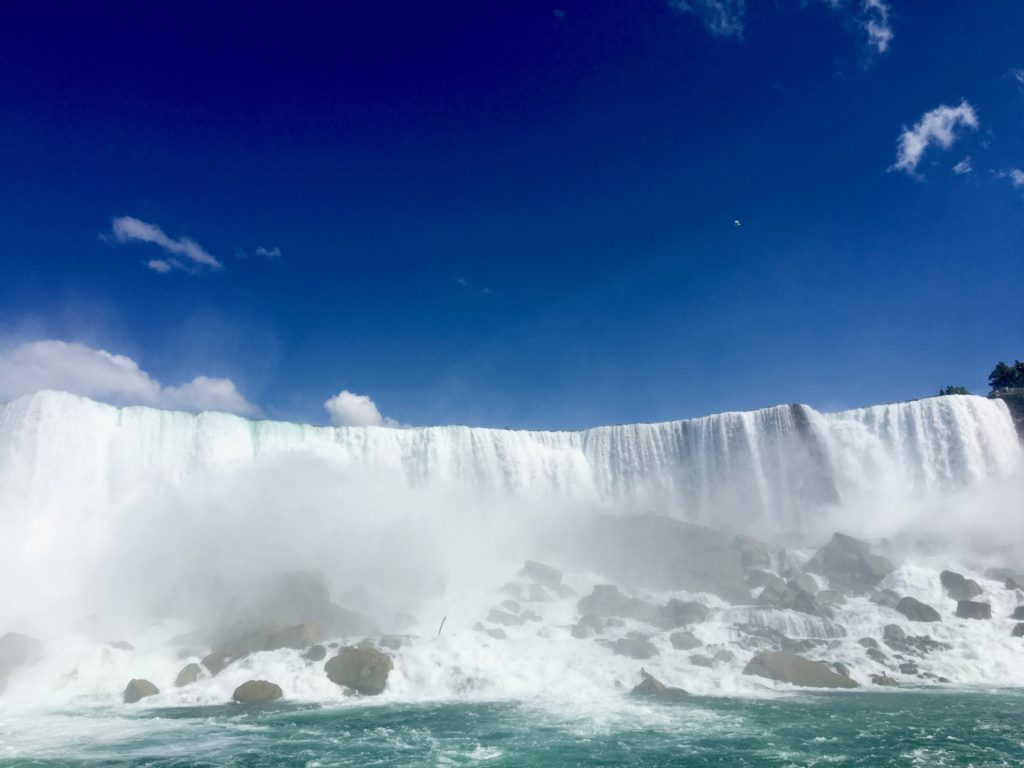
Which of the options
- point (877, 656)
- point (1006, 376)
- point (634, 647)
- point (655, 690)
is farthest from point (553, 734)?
point (1006, 376)

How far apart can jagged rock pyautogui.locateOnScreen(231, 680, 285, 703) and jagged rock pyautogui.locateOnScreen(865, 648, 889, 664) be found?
2024 cm

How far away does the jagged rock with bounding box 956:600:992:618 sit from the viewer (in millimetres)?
25797

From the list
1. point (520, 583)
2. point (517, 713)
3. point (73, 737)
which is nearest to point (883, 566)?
point (520, 583)

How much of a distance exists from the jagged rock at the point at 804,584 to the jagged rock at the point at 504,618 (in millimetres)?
12009

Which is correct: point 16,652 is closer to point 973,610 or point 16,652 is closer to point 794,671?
point 794,671

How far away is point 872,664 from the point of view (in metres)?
22.6

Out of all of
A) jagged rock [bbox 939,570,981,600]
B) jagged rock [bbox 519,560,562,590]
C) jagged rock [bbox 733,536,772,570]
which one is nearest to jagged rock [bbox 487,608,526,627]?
jagged rock [bbox 519,560,562,590]

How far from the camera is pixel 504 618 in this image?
2841 centimetres

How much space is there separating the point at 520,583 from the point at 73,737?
20606 millimetres

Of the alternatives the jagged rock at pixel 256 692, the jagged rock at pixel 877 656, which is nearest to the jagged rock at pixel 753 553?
the jagged rock at pixel 877 656

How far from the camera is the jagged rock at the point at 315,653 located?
2272cm

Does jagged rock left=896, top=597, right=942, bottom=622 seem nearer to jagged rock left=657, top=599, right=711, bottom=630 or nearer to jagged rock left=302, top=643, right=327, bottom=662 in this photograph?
jagged rock left=657, top=599, right=711, bottom=630

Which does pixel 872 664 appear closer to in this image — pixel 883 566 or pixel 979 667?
pixel 979 667

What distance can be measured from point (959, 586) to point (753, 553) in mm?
8662
